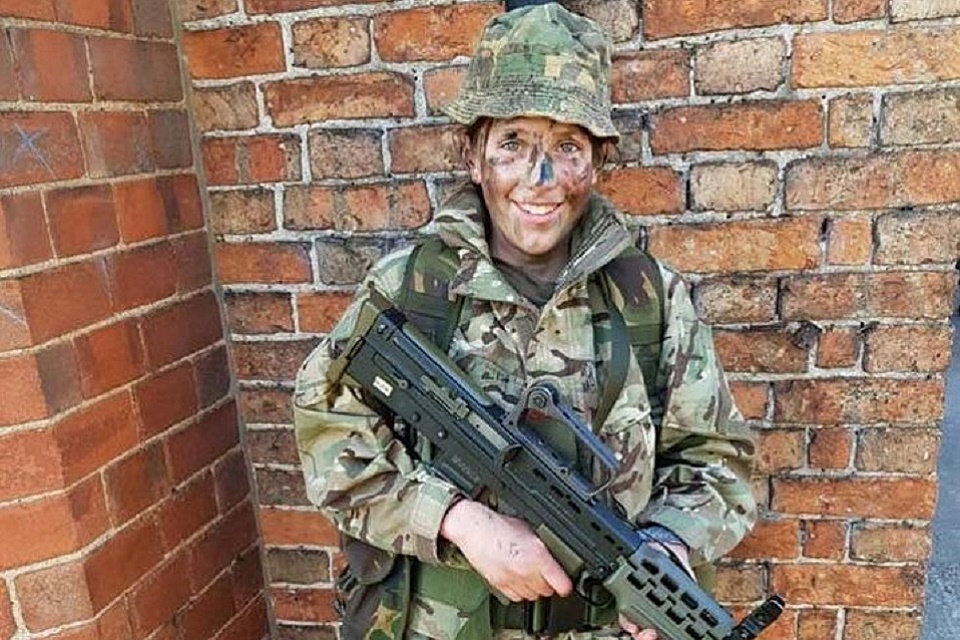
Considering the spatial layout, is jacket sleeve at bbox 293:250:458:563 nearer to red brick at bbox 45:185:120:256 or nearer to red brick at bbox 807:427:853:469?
red brick at bbox 45:185:120:256

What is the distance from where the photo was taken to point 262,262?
177 cm

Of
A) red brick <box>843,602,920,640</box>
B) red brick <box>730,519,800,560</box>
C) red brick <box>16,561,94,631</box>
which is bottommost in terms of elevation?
red brick <box>843,602,920,640</box>

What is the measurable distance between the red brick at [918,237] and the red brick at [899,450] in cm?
34

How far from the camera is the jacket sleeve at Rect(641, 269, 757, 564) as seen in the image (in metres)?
1.29

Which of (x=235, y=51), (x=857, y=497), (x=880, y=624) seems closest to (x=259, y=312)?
(x=235, y=51)

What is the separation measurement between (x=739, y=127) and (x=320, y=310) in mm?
899

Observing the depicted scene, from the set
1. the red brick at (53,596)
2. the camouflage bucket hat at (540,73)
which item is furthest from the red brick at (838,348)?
the red brick at (53,596)

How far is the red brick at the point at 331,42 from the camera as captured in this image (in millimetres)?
1611

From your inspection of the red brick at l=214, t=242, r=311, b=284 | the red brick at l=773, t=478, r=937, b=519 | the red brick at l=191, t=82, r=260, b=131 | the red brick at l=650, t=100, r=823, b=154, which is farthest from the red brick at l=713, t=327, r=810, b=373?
the red brick at l=191, t=82, r=260, b=131

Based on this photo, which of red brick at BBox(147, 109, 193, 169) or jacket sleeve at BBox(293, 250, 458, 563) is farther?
red brick at BBox(147, 109, 193, 169)

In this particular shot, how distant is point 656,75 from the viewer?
60.7 inches

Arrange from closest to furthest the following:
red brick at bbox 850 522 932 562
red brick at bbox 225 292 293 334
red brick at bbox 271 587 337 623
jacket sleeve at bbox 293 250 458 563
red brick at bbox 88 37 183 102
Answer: jacket sleeve at bbox 293 250 458 563 → red brick at bbox 88 37 183 102 → red brick at bbox 850 522 932 562 → red brick at bbox 225 292 293 334 → red brick at bbox 271 587 337 623

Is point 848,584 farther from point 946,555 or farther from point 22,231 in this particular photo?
point 22,231

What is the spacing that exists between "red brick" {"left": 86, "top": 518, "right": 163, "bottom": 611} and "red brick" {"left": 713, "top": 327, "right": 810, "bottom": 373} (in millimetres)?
1139
